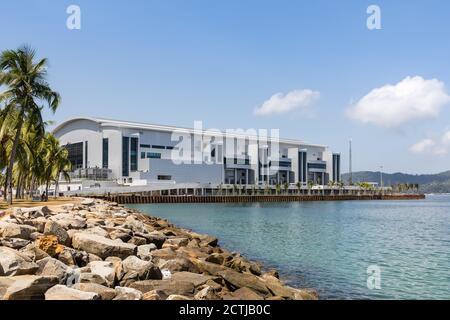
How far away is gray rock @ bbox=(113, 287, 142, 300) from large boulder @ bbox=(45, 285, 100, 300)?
709mm

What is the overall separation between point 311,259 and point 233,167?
132107 millimetres

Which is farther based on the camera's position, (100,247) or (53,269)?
(100,247)

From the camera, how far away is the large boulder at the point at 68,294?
31.0 ft

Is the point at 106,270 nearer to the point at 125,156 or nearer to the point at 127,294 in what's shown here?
the point at 127,294

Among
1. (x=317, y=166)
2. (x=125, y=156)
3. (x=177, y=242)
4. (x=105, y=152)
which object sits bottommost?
(x=177, y=242)

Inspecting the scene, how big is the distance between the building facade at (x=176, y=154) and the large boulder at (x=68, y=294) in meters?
119

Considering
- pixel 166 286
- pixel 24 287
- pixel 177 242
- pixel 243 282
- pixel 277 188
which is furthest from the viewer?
pixel 277 188

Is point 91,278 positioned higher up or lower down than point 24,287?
lower down

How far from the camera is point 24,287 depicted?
31.0 feet

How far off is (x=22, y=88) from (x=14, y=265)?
3848cm

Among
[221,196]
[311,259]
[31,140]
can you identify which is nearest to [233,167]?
[221,196]

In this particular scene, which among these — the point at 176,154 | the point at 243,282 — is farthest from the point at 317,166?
the point at 243,282

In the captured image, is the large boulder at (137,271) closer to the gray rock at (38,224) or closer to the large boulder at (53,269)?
the large boulder at (53,269)
